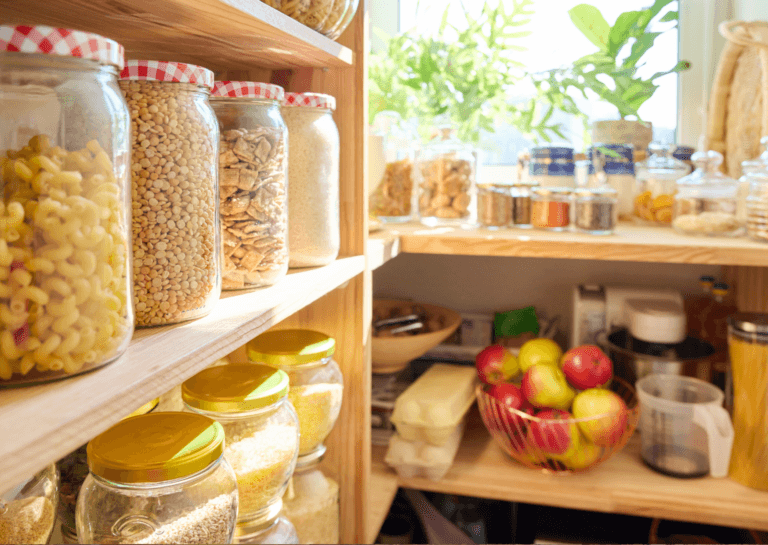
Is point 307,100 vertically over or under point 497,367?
over

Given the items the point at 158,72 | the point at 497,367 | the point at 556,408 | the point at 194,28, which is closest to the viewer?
the point at 158,72

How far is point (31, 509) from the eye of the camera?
47cm

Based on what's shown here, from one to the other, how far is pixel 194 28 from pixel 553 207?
0.89 m

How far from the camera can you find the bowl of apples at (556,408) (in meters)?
1.13

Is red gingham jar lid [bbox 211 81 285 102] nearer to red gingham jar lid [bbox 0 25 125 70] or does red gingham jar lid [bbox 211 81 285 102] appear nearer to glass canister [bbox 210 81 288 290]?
glass canister [bbox 210 81 288 290]

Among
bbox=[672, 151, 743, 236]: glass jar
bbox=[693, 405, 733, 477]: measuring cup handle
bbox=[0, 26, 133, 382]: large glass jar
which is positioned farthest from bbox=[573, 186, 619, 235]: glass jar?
bbox=[0, 26, 133, 382]: large glass jar

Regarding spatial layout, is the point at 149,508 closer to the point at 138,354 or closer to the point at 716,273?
the point at 138,354

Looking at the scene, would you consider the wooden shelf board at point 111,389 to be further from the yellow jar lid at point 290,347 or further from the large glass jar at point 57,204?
the yellow jar lid at point 290,347

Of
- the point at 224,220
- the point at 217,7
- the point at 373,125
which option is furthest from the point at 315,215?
the point at 373,125

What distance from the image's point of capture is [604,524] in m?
1.31

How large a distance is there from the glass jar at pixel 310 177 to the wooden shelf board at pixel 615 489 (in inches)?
24.1

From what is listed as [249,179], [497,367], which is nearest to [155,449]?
[249,179]

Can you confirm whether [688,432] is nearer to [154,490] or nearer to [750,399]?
[750,399]

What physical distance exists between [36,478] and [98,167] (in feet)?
0.89
